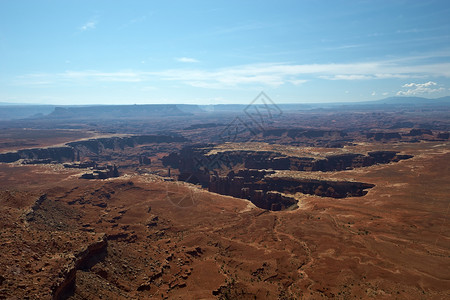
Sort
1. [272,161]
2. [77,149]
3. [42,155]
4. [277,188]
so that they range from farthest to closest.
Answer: [77,149] → [42,155] → [272,161] → [277,188]

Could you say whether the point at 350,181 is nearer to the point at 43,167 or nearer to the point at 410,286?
the point at 410,286

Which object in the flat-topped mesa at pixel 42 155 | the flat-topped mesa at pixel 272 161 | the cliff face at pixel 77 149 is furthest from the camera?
the cliff face at pixel 77 149

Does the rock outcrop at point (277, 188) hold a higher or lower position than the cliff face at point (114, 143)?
lower

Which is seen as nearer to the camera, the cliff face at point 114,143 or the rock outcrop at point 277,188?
the rock outcrop at point 277,188

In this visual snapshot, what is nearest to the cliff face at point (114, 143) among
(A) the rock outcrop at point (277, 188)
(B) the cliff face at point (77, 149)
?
(B) the cliff face at point (77, 149)

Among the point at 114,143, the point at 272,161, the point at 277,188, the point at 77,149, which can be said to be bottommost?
the point at 277,188

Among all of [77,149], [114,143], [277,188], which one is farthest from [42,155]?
[277,188]

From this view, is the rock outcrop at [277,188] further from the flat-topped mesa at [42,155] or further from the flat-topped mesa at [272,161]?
the flat-topped mesa at [42,155]

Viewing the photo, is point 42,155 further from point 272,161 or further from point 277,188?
point 277,188

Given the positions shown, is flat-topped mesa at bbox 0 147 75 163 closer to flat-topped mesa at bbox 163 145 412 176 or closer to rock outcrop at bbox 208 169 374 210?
flat-topped mesa at bbox 163 145 412 176

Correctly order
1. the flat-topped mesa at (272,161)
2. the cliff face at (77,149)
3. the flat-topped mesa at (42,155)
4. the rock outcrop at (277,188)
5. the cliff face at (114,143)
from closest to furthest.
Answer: the rock outcrop at (277,188) → the flat-topped mesa at (272,161) → the flat-topped mesa at (42,155) → the cliff face at (77,149) → the cliff face at (114,143)

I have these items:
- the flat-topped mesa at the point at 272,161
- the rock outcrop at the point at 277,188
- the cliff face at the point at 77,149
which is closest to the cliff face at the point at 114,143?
the cliff face at the point at 77,149
